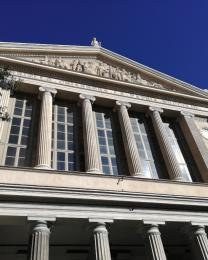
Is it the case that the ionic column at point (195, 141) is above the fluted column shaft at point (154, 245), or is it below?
above

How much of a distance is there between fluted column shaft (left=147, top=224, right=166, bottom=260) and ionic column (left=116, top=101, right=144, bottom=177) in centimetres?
311

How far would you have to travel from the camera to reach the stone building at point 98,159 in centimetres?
1108

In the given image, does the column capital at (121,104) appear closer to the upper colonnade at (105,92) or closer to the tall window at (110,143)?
the upper colonnade at (105,92)

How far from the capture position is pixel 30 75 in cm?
1670

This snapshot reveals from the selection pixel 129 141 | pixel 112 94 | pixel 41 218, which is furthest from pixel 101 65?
pixel 41 218

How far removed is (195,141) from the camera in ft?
57.7

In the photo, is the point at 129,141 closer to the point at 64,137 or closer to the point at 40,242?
the point at 64,137

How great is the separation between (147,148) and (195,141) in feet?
9.56

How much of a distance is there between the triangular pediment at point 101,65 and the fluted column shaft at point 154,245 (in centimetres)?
978

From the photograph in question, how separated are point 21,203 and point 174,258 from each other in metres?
8.25

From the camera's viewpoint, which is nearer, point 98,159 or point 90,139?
point 98,159

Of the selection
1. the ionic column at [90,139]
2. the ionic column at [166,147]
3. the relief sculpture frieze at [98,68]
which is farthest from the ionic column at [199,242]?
the relief sculpture frieze at [98,68]

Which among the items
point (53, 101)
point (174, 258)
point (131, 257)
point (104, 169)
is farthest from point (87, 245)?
point (53, 101)

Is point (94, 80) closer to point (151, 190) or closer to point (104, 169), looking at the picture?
point (104, 169)
